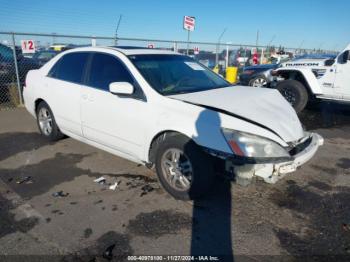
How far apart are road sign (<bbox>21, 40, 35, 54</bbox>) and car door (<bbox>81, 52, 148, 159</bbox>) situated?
542 cm

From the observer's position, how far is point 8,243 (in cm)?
288

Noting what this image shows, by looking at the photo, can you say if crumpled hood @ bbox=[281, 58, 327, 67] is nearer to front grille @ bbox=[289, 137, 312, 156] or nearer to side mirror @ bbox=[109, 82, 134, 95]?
front grille @ bbox=[289, 137, 312, 156]

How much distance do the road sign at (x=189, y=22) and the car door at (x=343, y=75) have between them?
494cm

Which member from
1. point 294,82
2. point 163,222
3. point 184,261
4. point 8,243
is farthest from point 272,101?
point 294,82

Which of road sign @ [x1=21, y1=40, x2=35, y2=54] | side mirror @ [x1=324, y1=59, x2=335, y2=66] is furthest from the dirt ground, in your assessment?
road sign @ [x1=21, y1=40, x2=35, y2=54]

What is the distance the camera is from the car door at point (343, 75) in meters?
7.64

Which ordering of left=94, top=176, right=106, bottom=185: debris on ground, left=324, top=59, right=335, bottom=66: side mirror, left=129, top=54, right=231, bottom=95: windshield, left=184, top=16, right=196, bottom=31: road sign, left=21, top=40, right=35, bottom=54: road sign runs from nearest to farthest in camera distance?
1. left=129, top=54, right=231, bottom=95: windshield
2. left=94, top=176, right=106, bottom=185: debris on ground
3. left=324, top=59, right=335, bottom=66: side mirror
4. left=21, top=40, right=35, bottom=54: road sign
5. left=184, top=16, right=196, bottom=31: road sign

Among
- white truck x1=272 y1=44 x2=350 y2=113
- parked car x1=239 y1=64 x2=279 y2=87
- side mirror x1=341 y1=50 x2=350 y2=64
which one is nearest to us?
side mirror x1=341 y1=50 x2=350 y2=64

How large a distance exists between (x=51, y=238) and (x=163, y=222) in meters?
1.10

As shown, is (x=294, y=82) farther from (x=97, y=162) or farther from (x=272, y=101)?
(x=97, y=162)

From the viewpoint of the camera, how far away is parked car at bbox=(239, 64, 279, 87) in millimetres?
10609

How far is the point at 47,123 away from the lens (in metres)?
5.67

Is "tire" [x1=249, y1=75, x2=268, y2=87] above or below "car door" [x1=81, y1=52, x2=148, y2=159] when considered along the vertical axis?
below

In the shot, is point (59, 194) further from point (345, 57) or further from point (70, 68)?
point (345, 57)
